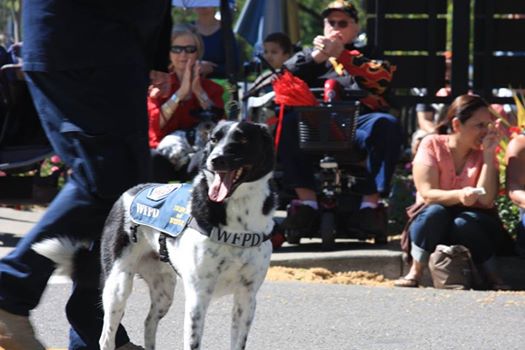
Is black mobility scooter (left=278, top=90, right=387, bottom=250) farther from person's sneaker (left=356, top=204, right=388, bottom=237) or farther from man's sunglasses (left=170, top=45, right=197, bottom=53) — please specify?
man's sunglasses (left=170, top=45, right=197, bottom=53)

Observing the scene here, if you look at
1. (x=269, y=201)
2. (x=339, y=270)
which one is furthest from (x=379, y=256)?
(x=269, y=201)

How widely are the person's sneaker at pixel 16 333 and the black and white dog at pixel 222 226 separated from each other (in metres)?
0.32

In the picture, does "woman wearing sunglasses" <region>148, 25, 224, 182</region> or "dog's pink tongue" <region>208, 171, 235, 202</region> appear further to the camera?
"woman wearing sunglasses" <region>148, 25, 224, 182</region>

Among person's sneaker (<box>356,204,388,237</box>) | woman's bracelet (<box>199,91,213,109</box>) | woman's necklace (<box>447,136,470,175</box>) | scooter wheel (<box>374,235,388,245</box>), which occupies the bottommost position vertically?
scooter wheel (<box>374,235,388,245</box>)

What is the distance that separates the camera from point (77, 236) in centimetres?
469

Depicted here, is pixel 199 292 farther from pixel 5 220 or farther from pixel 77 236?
pixel 5 220

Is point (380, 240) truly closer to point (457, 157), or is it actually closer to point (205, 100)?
point (457, 157)

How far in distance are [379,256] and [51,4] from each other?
4161 millimetres

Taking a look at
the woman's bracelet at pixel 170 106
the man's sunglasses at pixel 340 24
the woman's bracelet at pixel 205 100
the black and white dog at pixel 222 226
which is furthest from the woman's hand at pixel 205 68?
the black and white dog at pixel 222 226

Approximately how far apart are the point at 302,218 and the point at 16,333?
4.17m

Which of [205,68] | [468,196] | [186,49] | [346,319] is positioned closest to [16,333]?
[346,319]

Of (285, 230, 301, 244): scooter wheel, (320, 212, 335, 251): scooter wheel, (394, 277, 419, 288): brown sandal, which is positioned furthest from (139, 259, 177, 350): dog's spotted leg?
(285, 230, 301, 244): scooter wheel

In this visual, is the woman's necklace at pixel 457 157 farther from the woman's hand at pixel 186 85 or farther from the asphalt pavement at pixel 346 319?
the woman's hand at pixel 186 85

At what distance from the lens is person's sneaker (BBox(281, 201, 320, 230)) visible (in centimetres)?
859
